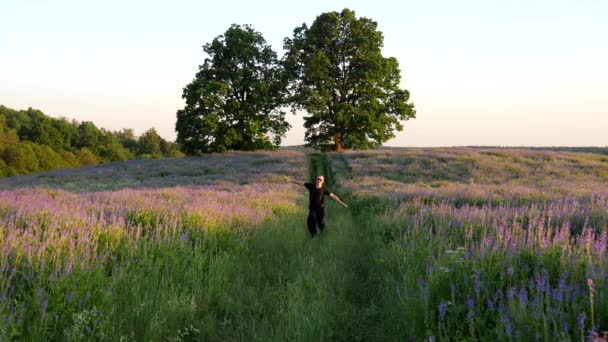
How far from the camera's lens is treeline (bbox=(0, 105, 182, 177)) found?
243 feet

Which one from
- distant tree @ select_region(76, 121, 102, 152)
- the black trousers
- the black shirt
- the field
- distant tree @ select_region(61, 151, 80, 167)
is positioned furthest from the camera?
distant tree @ select_region(76, 121, 102, 152)

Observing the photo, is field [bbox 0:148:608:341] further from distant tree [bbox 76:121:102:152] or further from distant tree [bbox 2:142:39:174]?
distant tree [bbox 76:121:102:152]

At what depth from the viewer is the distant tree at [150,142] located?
116 meters

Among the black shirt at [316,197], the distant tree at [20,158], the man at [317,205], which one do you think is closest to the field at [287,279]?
the man at [317,205]

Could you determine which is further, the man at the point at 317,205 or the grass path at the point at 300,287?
the man at the point at 317,205

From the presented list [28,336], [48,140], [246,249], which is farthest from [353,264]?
[48,140]

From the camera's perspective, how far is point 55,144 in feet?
307

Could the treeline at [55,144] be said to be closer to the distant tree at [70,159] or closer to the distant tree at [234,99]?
the distant tree at [70,159]

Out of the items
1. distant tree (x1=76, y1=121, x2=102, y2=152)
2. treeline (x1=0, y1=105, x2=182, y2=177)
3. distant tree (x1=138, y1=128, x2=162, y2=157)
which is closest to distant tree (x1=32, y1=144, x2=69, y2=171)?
treeline (x1=0, y1=105, x2=182, y2=177)

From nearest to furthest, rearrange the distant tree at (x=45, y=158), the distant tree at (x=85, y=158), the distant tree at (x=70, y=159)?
the distant tree at (x=45, y=158)
the distant tree at (x=70, y=159)
the distant tree at (x=85, y=158)

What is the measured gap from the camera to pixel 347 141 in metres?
43.8

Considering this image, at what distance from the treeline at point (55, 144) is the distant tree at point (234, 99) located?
4986 cm

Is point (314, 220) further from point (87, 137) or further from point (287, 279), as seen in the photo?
point (87, 137)

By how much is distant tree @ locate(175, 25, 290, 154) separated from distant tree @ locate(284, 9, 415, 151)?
2.77 metres
